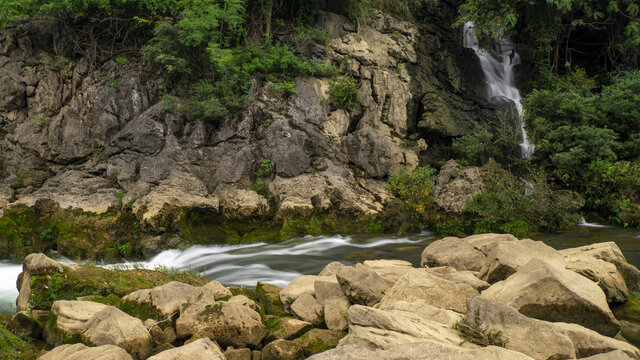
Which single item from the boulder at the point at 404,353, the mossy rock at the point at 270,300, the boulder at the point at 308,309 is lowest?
the mossy rock at the point at 270,300

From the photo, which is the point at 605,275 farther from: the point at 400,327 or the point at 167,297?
the point at 167,297

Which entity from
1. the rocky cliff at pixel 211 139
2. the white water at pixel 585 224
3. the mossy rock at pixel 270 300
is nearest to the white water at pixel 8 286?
the rocky cliff at pixel 211 139

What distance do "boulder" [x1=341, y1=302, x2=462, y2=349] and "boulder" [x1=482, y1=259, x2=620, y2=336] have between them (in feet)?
2.72

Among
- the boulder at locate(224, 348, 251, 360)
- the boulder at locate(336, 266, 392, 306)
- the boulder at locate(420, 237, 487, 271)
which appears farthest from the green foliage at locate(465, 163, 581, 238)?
the boulder at locate(224, 348, 251, 360)

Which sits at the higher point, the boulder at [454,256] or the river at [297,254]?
the boulder at [454,256]

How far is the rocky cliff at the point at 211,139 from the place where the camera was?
1210 cm

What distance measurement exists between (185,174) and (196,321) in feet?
29.4

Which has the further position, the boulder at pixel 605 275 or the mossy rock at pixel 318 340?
the boulder at pixel 605 275

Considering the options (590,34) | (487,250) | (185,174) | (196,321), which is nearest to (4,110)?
(185,174)

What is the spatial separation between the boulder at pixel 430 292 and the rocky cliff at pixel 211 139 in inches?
292

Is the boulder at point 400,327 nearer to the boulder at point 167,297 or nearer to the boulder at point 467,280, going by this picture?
the boulder at point 467,280

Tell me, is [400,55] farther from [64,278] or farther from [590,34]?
[64,278]

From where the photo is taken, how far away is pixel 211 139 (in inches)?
547

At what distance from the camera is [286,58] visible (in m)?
15.5
